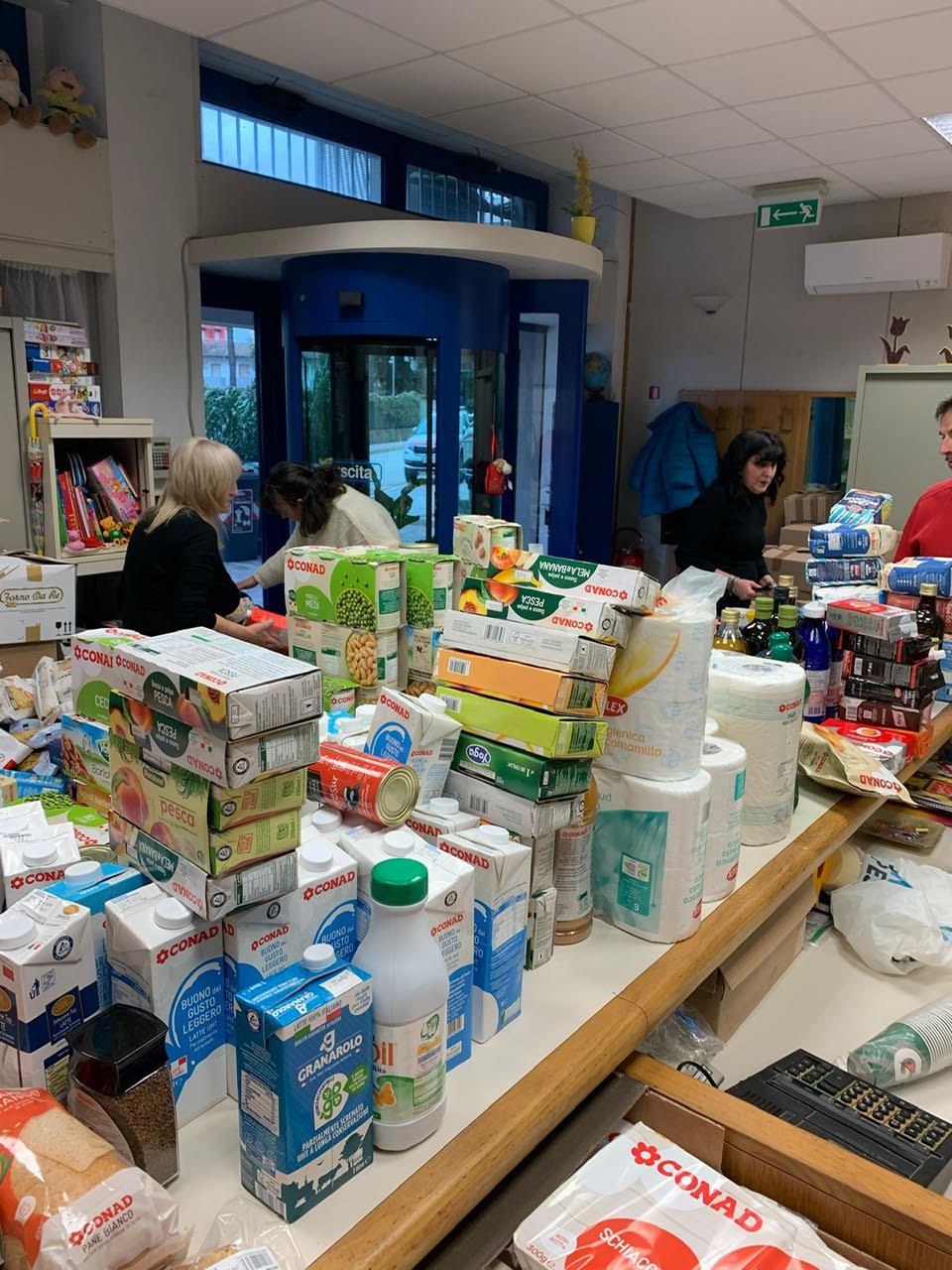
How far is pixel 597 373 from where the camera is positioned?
300 inches

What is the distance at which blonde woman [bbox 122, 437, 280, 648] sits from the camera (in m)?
2.88

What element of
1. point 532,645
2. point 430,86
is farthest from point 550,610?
point 430,86

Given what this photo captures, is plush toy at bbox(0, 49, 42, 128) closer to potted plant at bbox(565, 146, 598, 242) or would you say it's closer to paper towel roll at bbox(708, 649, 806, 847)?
potted plant at bbox(565, 146, 598, 242)

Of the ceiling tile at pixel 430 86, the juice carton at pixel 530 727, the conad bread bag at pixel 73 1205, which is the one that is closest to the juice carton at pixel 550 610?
the juice carton at pixel 530 727

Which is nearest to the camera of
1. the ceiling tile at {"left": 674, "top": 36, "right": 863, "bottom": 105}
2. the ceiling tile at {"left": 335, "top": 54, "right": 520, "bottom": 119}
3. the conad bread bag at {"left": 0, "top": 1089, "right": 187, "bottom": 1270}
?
the conad bread bag at {"left": 0, "top": 1089, "right": 187, "bottom": 1270}

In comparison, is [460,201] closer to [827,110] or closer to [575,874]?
[827,110]

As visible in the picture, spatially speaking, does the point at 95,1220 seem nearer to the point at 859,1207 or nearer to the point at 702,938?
the point at 859,1207

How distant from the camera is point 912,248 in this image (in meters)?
6.14

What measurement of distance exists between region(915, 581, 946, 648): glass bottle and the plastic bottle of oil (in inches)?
56.7

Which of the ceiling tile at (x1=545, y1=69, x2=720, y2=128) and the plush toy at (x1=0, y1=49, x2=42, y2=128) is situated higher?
the ceiling tile at (x1=545, y1=69, x2=720, y2=128)

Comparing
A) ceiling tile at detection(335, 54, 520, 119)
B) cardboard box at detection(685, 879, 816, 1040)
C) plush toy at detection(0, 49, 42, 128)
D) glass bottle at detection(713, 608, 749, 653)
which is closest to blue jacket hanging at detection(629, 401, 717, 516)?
ceiling tile at detection(335, 54, 520, 119)

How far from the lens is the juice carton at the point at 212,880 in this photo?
3.27 ft

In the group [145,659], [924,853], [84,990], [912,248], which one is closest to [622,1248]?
[84,990]

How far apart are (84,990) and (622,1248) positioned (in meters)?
0.65
